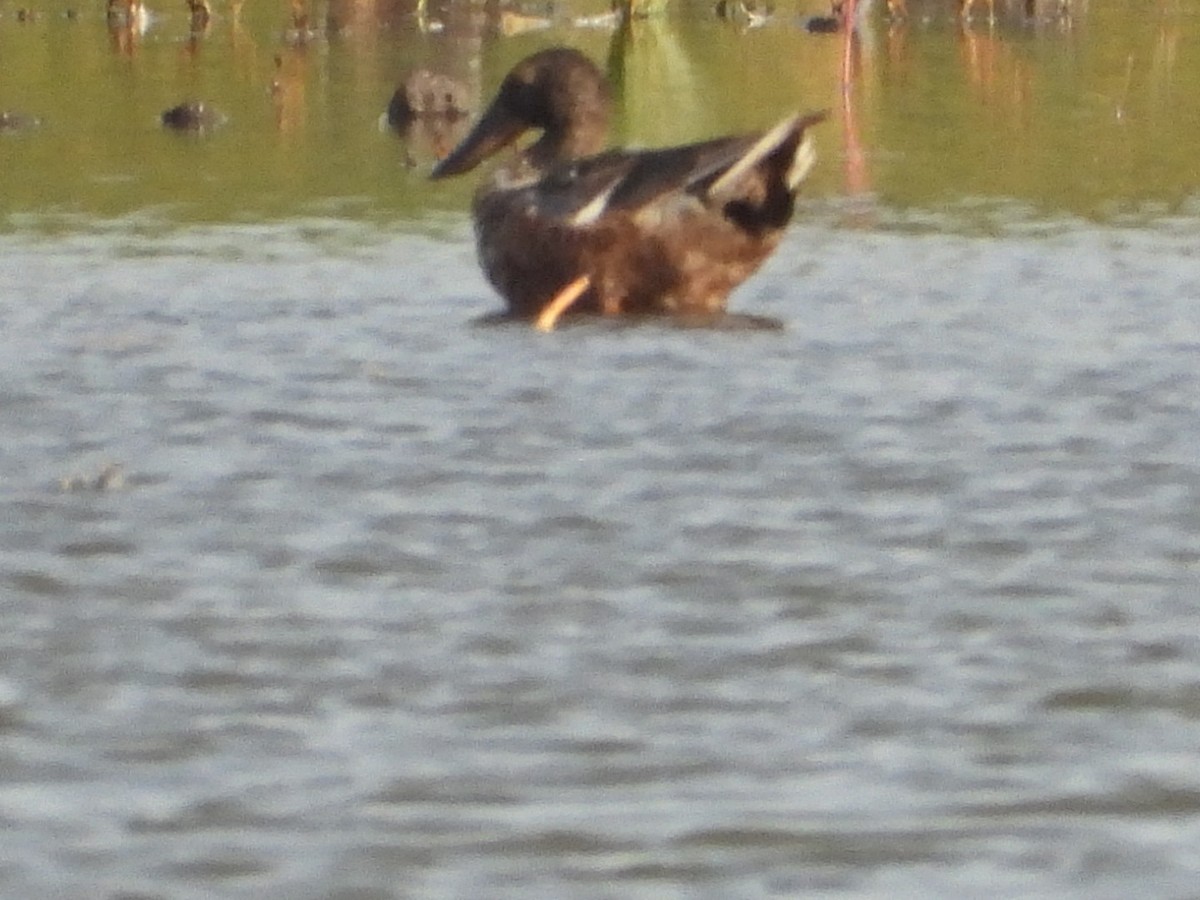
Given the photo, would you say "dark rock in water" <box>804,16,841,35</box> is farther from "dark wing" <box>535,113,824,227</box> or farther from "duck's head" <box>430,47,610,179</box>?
"dark wing" <box>535,113,824,227</box>

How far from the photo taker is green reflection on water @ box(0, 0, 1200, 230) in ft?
39.5

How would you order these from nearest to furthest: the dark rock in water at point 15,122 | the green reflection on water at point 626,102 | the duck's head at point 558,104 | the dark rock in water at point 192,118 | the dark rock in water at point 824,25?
the duck's head at point 558,104, the green reflection on water at point 626,102, the dark rock in water at point 15,122, the dark rock in water at point 192,118, the dark rock in water at point 824,25

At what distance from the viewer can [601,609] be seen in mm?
4867

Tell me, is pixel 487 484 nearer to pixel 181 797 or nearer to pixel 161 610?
pixel 161 610

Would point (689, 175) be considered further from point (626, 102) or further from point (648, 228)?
point (626, 102)

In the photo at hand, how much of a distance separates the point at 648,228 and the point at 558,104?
1.58 metres

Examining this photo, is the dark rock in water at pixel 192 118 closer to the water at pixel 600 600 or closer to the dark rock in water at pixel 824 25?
the water at pixel 600 600

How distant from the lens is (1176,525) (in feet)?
17.9

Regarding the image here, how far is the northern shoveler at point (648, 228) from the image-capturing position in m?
8.60

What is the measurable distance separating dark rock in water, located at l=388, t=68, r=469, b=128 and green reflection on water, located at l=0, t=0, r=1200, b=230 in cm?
23

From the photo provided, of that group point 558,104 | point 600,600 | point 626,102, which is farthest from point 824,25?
point 600,600

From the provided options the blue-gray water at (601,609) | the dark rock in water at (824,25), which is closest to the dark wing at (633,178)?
the blue-gray water at (601,609)

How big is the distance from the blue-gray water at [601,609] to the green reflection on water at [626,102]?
11.7 ft

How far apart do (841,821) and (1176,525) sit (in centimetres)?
191
